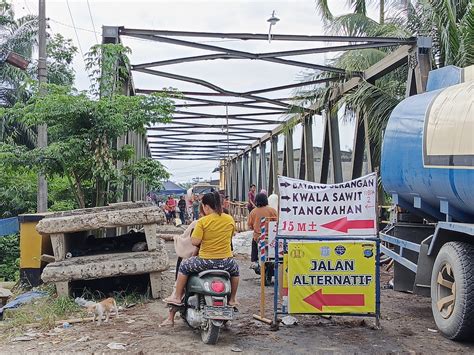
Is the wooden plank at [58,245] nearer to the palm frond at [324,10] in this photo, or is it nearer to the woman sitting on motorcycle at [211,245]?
the woman sitting on motorcycle at [211,245]

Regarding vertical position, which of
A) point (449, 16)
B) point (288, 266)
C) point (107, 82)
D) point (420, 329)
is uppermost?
point (449, 16)

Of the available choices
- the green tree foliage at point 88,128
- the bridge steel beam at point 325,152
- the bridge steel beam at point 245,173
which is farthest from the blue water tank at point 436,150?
the bridge steel beam at point 245,173

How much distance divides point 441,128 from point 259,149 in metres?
26.4

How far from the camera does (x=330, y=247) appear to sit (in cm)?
713

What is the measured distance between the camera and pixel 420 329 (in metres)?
7.27

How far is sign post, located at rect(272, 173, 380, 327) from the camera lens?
23.2 ft

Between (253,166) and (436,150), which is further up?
(253,166)

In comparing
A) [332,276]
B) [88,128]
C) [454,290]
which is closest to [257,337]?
[332,276]

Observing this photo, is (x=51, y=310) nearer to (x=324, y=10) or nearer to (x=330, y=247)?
(x=330, y=247)

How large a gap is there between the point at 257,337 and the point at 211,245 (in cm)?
118

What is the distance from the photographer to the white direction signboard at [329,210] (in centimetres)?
723

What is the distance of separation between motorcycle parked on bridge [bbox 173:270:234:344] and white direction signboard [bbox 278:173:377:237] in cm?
112

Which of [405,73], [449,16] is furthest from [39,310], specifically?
[405,73]

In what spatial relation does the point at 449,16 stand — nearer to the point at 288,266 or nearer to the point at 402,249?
the point at 402,249
